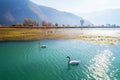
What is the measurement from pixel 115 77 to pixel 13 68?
20.7m

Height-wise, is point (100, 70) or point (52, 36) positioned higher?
point (52, 36)

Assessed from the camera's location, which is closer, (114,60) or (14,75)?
(14,75)

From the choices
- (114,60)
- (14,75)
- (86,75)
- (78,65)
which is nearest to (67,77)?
(86,75)

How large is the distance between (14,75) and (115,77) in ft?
60.6

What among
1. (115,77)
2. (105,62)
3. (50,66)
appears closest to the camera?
(115,77)

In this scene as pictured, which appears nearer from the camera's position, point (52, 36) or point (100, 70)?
point (100, 70)

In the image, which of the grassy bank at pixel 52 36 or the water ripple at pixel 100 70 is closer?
the water ripple at pixel 100 70

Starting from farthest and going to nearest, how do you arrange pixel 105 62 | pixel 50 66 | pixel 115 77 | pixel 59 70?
pixel 105 62 → pixel 50 66 → pixel 59 70 → pixel 115 77

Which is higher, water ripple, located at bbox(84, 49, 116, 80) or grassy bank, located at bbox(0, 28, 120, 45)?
grassy bank, located at bbox(0, 28, 120, 45)

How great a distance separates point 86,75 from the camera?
94.4 ft

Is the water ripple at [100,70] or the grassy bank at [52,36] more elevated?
the grassy bank at [52,36]

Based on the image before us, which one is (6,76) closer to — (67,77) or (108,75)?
(67,77)

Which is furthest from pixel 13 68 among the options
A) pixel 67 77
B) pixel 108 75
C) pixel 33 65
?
pixel 108 75

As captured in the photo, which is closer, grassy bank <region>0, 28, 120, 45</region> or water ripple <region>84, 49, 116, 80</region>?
water ripple <region>84, 49, 116, 80</region>
